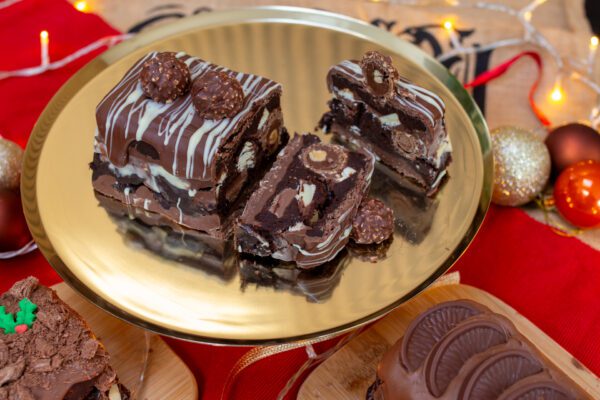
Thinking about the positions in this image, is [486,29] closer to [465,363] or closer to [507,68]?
[507,68]

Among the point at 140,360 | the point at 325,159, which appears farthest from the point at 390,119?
the point at 140,360

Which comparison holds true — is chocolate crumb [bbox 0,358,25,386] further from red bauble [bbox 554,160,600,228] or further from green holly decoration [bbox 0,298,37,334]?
red bauble [bbox 554,160,600,228]

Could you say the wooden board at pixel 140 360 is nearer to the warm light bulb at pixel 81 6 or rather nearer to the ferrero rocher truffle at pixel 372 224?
the ferrero rocher truffle at pixel 372 224

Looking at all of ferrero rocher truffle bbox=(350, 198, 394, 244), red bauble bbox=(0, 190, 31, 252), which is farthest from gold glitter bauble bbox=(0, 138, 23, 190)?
ferrero rocher truffle bbox=(350, 198, 394, 244)

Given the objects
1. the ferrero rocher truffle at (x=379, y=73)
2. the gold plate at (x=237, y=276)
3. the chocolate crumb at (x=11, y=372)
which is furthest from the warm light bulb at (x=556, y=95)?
the chocolate crumb at (x=11, y=372)

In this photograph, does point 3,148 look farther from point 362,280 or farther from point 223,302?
point 362,280

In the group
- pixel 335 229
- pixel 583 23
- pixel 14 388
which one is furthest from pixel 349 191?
pixel 583 23
